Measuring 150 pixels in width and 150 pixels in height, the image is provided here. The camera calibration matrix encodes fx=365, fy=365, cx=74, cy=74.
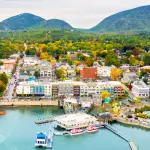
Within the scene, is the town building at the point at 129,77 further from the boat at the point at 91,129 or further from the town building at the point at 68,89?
the boat at the point at 91,129

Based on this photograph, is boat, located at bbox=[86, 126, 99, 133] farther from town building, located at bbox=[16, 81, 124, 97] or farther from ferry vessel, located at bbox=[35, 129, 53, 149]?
town building, located at bbox=[16, 81, 124, 97]

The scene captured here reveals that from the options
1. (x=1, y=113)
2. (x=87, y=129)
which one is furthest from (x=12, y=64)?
(x=87, y=129)

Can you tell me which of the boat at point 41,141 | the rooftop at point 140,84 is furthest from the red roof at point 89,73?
the boat at point 41,141

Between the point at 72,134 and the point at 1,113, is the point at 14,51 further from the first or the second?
the point at 72,134

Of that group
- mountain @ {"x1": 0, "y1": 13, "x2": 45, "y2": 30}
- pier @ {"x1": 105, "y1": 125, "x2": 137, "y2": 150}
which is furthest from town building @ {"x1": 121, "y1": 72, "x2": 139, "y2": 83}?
mountain @ {"x1": 0, "y1": 13, "x2": 45, "y2": 30}

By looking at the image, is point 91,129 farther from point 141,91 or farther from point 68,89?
point 141,91

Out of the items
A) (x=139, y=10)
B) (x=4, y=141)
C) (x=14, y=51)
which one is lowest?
(x=4, y=141)
